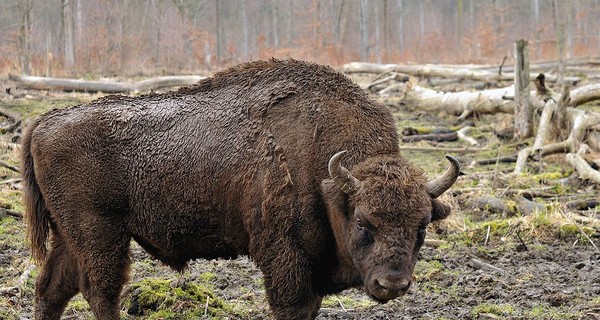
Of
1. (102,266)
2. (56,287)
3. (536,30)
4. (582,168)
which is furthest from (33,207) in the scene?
(536,30)

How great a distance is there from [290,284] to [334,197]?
69cm

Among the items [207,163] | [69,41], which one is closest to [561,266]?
[207,163]

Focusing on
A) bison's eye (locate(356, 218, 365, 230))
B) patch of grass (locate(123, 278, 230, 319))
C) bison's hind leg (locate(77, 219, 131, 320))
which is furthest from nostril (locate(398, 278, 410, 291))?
bison's hind leg (locate(77, 219, 131, 320))

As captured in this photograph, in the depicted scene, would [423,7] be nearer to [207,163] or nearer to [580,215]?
[580,215]

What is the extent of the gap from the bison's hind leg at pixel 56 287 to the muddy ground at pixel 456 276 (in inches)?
13.4

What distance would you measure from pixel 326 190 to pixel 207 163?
1028 mm

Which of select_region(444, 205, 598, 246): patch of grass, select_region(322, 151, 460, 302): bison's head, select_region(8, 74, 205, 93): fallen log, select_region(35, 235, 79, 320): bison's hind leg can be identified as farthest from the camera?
select_region(8, 74, 205, 93): fallen log

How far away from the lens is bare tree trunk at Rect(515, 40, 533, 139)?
13.1 metres

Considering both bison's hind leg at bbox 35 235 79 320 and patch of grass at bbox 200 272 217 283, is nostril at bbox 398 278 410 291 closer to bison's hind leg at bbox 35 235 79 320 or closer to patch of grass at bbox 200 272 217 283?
bison's hind leg at bbox 35 235 79 320

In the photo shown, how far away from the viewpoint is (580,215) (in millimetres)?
8750

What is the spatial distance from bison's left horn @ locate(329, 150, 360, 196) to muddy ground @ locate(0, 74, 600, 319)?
1710mm

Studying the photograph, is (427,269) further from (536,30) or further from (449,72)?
(536,30)

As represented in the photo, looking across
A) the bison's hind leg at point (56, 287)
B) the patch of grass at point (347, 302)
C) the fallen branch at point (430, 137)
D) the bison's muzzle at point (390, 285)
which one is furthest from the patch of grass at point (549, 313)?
the fallen branch at point (430, 137)

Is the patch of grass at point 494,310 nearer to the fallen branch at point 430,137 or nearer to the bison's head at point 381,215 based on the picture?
the bison's head at point 381,215
